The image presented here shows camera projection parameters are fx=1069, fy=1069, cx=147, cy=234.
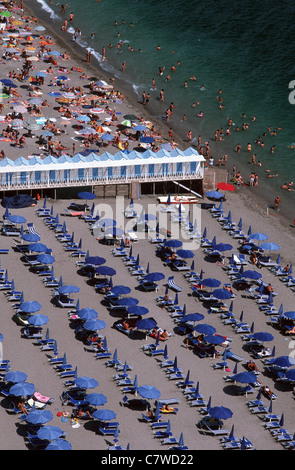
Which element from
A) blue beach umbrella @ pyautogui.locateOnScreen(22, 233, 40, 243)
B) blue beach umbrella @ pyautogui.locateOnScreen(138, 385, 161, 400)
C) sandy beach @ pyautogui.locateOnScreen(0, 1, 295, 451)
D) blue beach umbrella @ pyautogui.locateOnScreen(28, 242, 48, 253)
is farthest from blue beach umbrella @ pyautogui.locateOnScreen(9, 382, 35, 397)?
blue beach umbrella @ pyautogui.locateOnScreen(22, 233, 40, 243)

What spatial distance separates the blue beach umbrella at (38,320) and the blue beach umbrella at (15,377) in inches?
246

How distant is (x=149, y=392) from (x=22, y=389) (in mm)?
7902

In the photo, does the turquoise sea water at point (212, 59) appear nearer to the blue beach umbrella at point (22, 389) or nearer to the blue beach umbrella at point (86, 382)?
the blue beach umbrella at point (86, 382)

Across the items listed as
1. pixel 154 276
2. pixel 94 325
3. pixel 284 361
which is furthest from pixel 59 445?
pixel 154 276

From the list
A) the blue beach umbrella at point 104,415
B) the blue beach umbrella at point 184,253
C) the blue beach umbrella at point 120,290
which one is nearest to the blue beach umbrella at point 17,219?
the blue beach umbrella at point 120,290

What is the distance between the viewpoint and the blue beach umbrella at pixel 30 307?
74.2 m

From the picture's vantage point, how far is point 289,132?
117000mm

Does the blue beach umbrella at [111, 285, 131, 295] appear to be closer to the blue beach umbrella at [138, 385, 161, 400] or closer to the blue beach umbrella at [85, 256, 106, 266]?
the blue beach umbrella at [85, 256, 106, 266]

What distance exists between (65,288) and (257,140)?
4290cm

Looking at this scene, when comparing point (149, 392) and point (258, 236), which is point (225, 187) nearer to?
point (258, 236)

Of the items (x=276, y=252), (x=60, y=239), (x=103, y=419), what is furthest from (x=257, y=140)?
(x=103, y=419)
